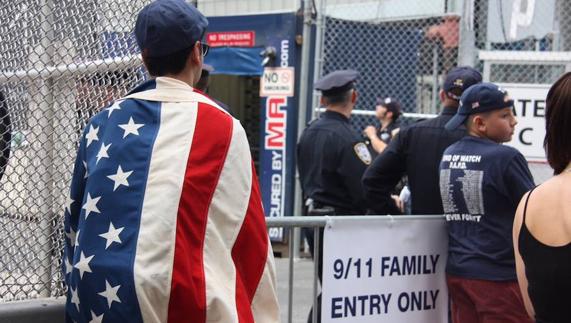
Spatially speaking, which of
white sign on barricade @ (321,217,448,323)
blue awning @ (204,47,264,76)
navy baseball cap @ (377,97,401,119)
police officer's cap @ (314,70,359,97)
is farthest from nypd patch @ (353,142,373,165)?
blue awning @ (204,47,264,76)

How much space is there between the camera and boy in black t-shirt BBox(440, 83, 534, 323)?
14.4 feet

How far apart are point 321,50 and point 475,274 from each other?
5.65 m

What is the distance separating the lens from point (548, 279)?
8.99ft

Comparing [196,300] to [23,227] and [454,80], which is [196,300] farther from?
[454,80]

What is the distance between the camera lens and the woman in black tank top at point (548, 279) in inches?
106

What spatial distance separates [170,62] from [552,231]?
1290 mm

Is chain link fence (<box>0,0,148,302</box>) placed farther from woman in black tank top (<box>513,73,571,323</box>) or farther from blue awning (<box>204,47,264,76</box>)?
blue awning (<box>204,47,264,76</box>)

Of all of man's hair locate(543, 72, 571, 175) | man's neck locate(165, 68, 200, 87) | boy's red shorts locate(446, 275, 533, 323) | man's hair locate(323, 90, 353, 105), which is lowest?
boy's red shorts locate(446, 275, 533, 323)

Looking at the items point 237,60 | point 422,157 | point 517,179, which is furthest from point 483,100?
point 237,60

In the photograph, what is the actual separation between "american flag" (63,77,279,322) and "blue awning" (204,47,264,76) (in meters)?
7.99

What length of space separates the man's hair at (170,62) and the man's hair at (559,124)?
119cm

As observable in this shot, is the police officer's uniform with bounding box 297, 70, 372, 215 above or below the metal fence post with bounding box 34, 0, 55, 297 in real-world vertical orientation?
below

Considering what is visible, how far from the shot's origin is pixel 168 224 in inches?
92.7

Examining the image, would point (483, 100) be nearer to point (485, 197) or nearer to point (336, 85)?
point (485, 197)
